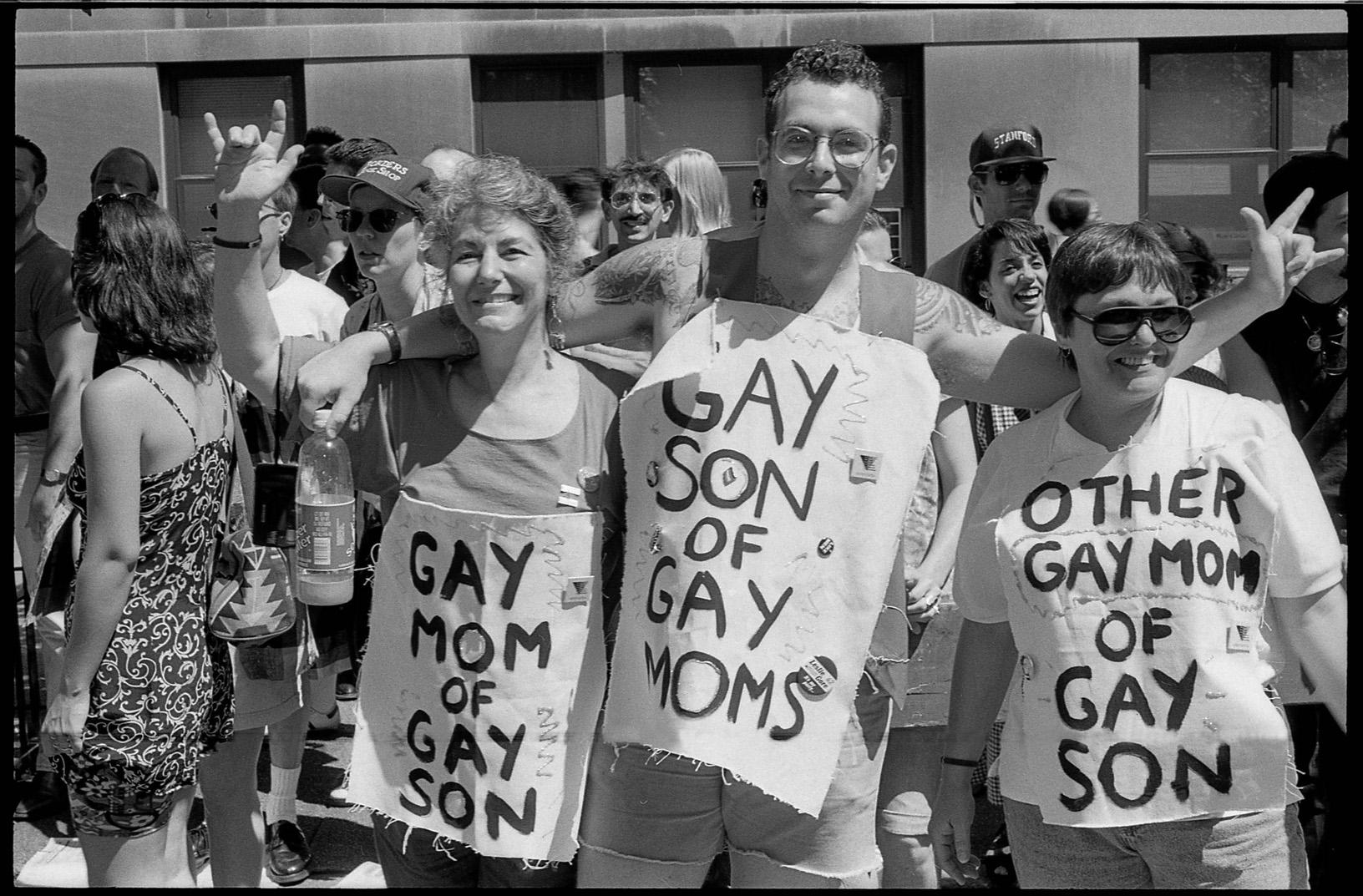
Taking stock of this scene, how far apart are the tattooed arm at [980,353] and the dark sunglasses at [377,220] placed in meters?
1.67

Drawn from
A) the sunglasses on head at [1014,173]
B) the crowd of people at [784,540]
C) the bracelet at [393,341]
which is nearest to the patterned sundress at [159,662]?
the crowd of people at [784,540]

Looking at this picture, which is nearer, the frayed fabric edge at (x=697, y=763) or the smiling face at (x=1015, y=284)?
the frayed fabric edge at (x=697, y=763)

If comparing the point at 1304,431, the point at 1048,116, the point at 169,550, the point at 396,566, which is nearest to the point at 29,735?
the point at 169,550

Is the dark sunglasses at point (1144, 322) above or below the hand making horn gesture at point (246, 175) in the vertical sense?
below

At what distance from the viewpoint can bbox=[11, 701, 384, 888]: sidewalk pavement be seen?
386 centimetres

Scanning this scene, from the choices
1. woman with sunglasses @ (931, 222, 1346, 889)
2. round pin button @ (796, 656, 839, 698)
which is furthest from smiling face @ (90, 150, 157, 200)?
woman with sunglasses @ (931, 222, 1346, 889)

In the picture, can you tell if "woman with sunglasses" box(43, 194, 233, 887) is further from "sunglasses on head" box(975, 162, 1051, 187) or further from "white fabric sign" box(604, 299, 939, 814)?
"sunglasses on head" box(975, 162, 1051, 187)

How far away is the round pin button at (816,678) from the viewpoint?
2527 millimetres

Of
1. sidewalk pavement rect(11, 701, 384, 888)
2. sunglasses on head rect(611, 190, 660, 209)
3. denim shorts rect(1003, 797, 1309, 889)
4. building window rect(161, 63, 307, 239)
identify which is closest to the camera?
denim shorts rect(1003, 797, 1309, 889)

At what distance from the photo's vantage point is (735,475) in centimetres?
254

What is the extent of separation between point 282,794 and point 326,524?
73.5 inches

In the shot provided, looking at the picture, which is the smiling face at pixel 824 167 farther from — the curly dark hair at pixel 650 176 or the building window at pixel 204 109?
the building window at pixel 204 109

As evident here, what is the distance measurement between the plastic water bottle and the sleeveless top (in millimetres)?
802

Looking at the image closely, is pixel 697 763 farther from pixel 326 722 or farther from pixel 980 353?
pixel 326 722
